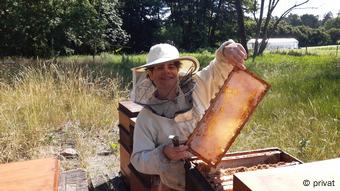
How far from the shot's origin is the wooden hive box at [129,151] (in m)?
2.27

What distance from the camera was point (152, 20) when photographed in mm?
30266

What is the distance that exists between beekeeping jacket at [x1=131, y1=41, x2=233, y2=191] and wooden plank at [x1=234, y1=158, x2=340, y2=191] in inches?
26.2

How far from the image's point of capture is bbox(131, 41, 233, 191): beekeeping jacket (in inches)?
65.4

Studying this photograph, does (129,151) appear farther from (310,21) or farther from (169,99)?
(310,21)

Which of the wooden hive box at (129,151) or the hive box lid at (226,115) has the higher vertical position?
the hive box lid at (226,115)

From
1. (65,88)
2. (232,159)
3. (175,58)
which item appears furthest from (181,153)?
(65,88)

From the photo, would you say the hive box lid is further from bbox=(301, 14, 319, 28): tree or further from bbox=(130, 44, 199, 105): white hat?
bbox=(301, 14, 319, 28): tree

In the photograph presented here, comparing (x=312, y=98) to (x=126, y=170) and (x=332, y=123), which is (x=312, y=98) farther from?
(x=126, y=170)

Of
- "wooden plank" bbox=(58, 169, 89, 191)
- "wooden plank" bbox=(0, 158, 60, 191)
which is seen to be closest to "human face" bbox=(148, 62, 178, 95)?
"wooden plank" bbox=(0, 158, 60, 191)

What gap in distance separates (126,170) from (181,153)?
63.3 inches

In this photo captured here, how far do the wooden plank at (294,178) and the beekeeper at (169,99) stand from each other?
0.65 meters

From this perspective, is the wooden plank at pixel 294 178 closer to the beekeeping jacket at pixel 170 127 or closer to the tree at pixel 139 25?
the beekeeping jacket at pixel 170 127

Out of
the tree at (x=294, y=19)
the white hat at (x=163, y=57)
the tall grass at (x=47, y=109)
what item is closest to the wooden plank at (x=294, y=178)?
the white hat at (x=163, y=57)

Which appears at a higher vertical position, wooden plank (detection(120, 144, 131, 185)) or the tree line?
the tree line
